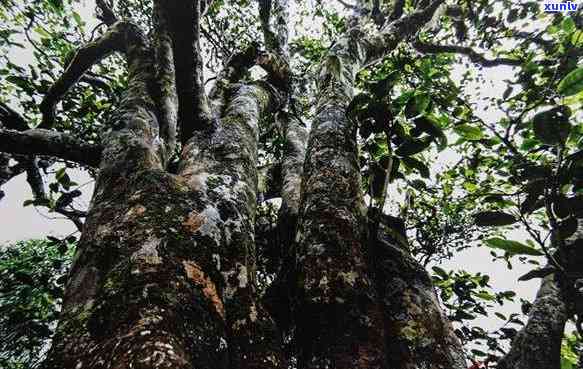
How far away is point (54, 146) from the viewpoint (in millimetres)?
2016

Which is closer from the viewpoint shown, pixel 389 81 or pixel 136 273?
pixel 136 273

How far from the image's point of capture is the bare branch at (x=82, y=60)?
2826mm

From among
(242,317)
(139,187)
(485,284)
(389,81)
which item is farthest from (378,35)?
(242,317)

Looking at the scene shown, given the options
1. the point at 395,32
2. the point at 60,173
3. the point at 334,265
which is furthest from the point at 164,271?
the point at 395,32

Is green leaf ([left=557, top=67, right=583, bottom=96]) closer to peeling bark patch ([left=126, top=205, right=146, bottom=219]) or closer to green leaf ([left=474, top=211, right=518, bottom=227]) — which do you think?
green leaf ([left=474, top=211, right=518, bottom=227])

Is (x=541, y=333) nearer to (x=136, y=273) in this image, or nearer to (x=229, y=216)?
(x=229, y=216)

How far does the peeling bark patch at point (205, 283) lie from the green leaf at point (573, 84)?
175cm

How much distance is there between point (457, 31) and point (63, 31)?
20.9ft

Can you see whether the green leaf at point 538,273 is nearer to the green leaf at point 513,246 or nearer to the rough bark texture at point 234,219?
the green leaf at point 513,246

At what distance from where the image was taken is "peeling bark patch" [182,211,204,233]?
1.33 metres

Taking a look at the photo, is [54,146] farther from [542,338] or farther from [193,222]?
[542,338]

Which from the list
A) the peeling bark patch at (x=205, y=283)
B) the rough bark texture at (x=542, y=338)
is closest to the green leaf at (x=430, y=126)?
the rough bark texture at (x=542, y=338)

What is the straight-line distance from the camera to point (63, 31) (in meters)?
5.53

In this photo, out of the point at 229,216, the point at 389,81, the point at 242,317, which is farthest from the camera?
the point at 389,81
